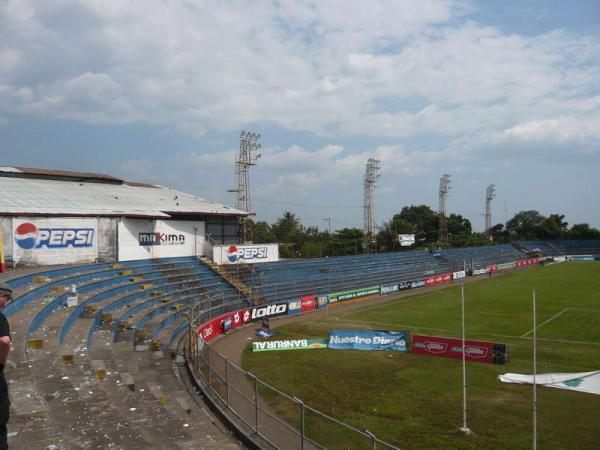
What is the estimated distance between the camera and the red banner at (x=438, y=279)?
58.1 m

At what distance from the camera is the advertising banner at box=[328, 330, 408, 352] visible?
2506 cm

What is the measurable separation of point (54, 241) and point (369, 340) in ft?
63.8

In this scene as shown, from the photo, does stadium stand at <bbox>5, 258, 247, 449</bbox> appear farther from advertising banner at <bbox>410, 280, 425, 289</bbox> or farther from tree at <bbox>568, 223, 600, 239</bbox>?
tree at <bbox>568, 223, 600, 239</bbox>

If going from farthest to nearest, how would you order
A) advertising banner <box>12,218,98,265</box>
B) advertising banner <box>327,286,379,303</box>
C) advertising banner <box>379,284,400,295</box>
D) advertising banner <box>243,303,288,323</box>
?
advertising banner <box>379,284,400,295</box> → advertising banner <box>327,286,379,303</box> → advertising banner <box>243,303,288,323</box> → advertising banner <box>12,218,98,265</box>

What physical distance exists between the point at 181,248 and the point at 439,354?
912 inches

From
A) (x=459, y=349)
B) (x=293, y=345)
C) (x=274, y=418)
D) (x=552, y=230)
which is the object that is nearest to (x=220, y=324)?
(x=293, y=345)

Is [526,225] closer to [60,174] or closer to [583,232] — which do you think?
[583,232]

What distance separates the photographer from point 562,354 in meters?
24.0

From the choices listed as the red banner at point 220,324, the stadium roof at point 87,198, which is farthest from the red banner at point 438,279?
the red banner at point 220,324

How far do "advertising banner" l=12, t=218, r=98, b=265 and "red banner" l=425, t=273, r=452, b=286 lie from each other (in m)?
39.6

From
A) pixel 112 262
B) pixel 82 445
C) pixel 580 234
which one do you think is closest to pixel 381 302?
pixel 112 262

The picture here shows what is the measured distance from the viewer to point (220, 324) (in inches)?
1178

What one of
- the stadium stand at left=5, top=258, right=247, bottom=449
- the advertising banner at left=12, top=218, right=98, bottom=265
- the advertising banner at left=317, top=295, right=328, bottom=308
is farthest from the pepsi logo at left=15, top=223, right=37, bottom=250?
the advertising banner at left=317, top=295, right=328, bottom=308

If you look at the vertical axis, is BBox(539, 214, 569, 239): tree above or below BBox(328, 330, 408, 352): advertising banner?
above
